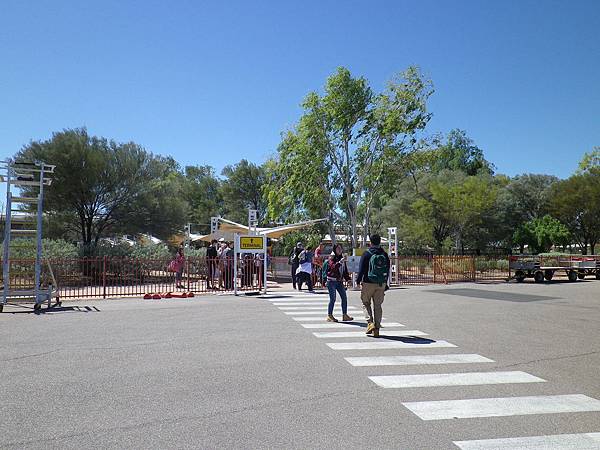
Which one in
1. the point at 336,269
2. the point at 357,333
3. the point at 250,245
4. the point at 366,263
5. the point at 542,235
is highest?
the point at 542,235

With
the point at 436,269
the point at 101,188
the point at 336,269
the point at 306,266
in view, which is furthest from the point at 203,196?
the point at 336,269

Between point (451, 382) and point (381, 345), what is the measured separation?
7.95 feet

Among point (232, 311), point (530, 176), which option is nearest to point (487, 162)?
point (530, 176)

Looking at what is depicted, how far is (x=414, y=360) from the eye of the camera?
7.75 metres

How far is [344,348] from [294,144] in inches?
870

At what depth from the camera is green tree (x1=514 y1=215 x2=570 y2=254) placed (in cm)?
3794

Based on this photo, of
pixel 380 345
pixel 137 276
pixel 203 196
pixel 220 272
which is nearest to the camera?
pixel 380 345

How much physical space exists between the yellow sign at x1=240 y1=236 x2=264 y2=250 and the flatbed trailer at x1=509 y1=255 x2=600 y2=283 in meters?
15.0

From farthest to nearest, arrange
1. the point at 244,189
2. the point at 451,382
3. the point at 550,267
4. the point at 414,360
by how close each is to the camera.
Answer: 1. the point at 244,189
2. the point at 550,267
3. the point at 414,360
4. the point at 451,382

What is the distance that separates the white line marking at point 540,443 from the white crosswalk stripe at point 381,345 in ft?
13.4

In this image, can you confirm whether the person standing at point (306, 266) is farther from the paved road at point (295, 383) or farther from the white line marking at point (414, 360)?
the white line marking at point (414, 360)

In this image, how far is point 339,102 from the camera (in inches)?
1102

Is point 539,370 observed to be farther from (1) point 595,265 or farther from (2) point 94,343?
(1) point 595,265

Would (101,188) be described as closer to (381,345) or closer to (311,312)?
(311,312)
